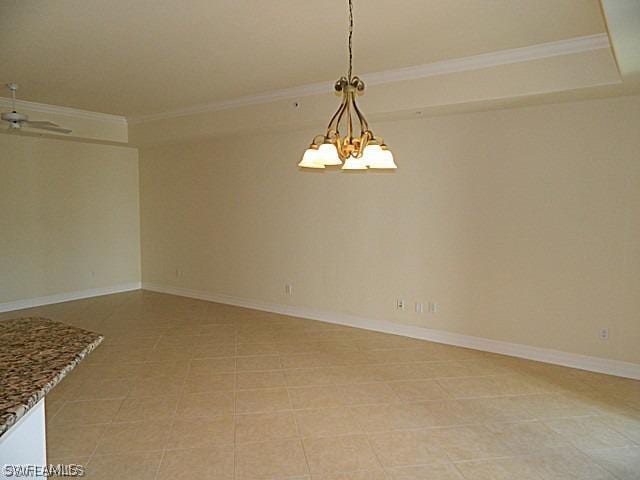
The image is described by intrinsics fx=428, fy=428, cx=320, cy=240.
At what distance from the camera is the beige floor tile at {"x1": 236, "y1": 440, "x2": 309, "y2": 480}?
8.03 ft

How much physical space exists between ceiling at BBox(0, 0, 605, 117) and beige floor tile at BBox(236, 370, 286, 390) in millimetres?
2868

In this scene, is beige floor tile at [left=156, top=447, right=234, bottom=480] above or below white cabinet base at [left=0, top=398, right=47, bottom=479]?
below

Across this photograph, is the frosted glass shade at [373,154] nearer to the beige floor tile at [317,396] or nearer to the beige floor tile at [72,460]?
the beige floor tile at [317,396]

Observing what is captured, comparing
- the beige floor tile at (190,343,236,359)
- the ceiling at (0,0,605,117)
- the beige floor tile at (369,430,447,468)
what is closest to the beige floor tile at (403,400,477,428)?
the beige floor tile at (369,430,447,468)

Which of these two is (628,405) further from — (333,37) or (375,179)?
(333,37)

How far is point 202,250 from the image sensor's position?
6812mm

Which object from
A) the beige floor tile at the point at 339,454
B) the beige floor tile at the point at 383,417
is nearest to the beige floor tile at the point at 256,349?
the beige floor tile at the point at 383,417

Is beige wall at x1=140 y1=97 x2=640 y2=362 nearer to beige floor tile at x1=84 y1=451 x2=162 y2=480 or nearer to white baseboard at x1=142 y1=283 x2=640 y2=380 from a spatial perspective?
white baseboard at x1=142 y1=283 x2=640 y2=380

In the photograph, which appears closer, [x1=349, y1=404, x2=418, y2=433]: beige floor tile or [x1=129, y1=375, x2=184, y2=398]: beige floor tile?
[x1=349, y1=404, x2=418, y2=433]: beige floor tile

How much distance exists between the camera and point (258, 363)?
4.16 m

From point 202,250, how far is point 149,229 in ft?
4.43

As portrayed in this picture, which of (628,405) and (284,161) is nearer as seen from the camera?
(628,405)

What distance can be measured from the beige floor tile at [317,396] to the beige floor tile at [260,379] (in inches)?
8.1

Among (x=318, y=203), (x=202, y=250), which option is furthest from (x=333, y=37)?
(x=202, y=250)
